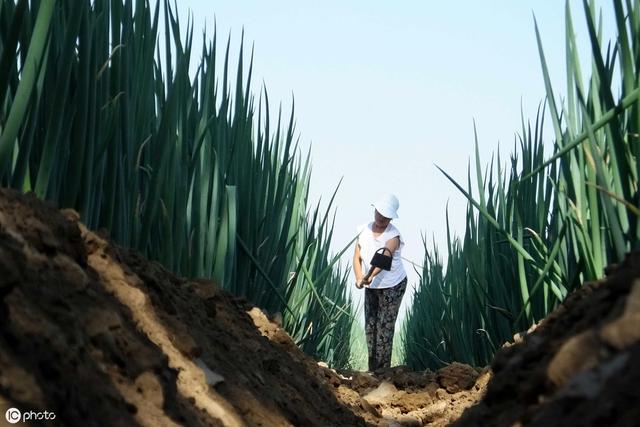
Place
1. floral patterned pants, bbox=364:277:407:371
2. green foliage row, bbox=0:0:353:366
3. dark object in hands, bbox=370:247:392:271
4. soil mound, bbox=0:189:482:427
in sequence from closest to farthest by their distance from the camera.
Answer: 1. soil mound, bbox=0:189:482:427
2. green foliage row, bbox=0:0:353:366
3. dark object in hands, bbox=370:247:392:271
4. floral patterned pants, bbox=364:277:407:371

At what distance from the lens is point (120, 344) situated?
2.13m

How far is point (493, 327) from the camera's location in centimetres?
525

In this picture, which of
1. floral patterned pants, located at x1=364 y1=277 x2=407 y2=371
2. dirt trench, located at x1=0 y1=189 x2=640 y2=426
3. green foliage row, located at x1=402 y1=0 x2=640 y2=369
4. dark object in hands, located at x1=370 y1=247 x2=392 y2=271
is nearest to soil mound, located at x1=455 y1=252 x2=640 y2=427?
dirt trench, located at x1=0 y1=189 x2=640 y2=426

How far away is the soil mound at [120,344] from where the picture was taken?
5.82 feet

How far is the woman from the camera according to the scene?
7.08m

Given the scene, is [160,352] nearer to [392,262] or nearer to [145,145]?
[145,145]

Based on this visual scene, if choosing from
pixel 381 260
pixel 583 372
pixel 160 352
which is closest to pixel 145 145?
pixel 160 352

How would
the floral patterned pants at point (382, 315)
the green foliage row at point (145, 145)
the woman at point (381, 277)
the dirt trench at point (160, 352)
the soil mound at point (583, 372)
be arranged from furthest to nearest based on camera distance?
the floral patterned pants at point (382, 315) < the woman at point (381, 277) < the green foliage row at point (145, 145) < the dirt trench at point (160, 352) < the soil mound at point (583, 372)

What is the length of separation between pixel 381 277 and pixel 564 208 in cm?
378

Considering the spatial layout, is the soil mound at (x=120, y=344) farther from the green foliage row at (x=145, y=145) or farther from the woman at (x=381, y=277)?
the woman at (x=381, y=277)

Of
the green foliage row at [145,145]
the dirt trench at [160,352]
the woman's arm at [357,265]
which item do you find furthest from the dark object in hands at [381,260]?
the dirt trench at [160,352]

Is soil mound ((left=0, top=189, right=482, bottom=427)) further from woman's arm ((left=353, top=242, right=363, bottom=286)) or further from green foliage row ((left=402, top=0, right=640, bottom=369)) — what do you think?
woman's arm ((left=353, top=242, right=363, bottom=286))

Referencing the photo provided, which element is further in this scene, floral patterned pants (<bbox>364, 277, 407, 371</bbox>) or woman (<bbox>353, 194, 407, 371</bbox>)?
floral patterned pants (<bbox>364, 277, 407, 371</bbox>)

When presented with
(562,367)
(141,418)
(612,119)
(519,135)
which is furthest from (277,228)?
(562,367)
